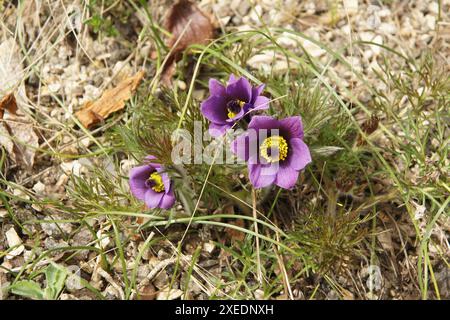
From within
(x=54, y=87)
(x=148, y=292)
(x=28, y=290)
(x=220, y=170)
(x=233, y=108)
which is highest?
(x=233, y=108)

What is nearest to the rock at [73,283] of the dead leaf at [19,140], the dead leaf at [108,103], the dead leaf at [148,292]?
the dead leaf at [148,292]

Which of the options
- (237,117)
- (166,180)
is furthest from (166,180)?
(237,117)

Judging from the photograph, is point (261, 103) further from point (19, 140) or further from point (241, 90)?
point (19, 140)

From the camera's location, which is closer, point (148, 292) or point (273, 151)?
point (273, 151)

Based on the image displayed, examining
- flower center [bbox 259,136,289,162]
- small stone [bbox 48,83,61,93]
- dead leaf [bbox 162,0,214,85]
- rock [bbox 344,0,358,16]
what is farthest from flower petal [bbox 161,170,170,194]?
rock [bbox 344,0,358,16]

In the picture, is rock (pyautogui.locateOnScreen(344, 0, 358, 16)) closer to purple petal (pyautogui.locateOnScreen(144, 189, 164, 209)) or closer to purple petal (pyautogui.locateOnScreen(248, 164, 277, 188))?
purple petal (pyautogui.locateOnScreen(248, 164, 277, 188))
